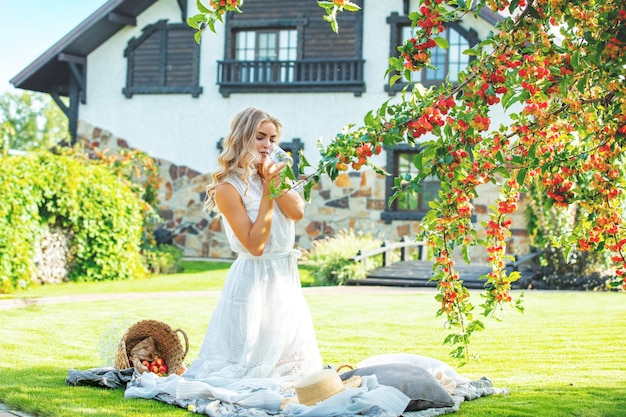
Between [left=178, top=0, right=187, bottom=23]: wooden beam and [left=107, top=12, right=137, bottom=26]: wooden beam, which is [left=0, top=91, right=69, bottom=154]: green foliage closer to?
[left=107, top=12, right=137, bottom=26]: wooden beam

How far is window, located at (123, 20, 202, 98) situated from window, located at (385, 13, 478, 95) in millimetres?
4447

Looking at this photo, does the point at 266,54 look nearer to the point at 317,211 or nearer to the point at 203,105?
the point at 203,105

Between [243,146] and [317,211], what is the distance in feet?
44.3

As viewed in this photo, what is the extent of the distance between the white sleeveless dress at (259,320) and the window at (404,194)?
12.8 m

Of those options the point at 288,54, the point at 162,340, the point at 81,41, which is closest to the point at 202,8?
the point at 162,340

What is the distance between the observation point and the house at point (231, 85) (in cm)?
1870

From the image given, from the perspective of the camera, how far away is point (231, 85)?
19.3 metres

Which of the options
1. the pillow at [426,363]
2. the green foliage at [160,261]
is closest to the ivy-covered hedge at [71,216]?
the green foliage at [160,261]

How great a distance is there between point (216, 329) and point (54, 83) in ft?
55.9

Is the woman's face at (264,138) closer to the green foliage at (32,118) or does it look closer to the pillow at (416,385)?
the pillow at (416,385)

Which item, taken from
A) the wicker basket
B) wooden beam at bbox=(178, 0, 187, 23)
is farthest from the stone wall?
the wicker basket

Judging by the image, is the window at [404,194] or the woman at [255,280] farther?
the window at [404,194]

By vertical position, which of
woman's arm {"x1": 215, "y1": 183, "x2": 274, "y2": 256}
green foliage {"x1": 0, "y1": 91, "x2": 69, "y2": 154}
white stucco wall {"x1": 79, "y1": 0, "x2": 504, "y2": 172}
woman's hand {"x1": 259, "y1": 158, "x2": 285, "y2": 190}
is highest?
green foliage {"x1": 0, "y1": 91, "x2": 69, "y2": 154}

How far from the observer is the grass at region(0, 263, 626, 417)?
546 centimetres
